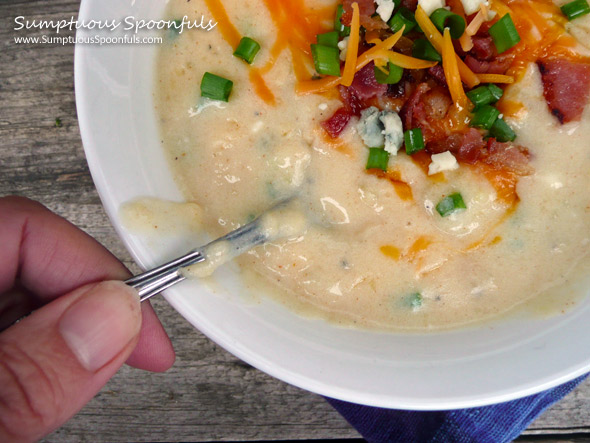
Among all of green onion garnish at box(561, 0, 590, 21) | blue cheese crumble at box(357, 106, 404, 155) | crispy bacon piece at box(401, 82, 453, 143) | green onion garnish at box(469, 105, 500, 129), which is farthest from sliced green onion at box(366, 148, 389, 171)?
green onion garnish at box(561, 0, 590, 21)

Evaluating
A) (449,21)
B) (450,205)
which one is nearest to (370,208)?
(450,205)

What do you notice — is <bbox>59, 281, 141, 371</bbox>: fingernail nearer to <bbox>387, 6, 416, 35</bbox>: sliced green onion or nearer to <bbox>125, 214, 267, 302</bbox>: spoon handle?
<bbox>125, 214, 267, 302</bbox>: spoon handle

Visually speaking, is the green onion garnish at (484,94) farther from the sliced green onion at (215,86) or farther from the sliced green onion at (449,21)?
the sliced green onion at (215,86)

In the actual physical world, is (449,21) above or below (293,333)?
above

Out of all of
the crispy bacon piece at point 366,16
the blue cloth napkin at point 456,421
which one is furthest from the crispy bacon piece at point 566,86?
the blue cloth napkin at point 456,421

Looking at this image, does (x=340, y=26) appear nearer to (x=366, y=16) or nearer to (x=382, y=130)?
(x=366, y=16)

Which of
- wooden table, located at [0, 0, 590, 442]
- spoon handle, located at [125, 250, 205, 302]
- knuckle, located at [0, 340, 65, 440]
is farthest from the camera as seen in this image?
wooden table, located at [0, 0, 590, 442]
